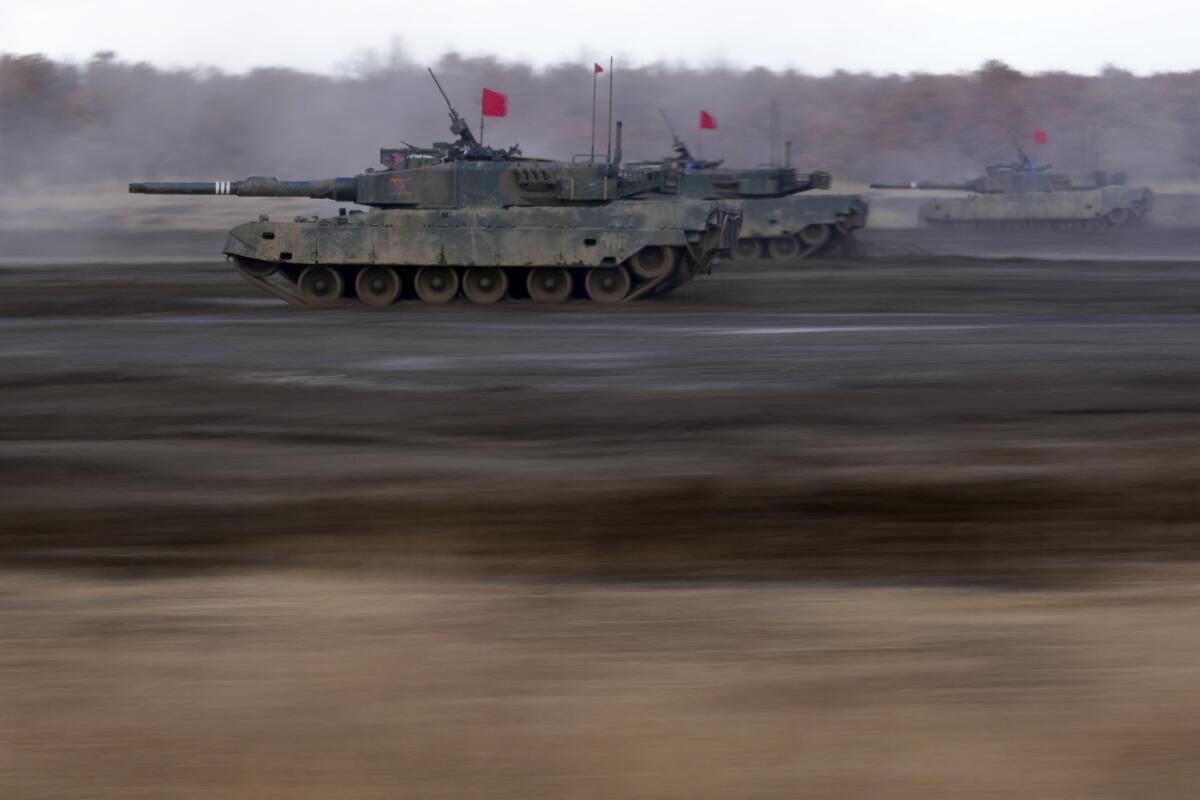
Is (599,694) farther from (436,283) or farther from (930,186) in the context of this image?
(930,186)

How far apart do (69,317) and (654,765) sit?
1793cm

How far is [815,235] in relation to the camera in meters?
35.4

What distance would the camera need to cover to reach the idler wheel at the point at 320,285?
23047mm

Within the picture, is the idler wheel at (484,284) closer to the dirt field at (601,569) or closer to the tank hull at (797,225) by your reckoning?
the dirt field at (601,569)

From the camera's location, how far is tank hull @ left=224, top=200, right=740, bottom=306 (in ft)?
74.3

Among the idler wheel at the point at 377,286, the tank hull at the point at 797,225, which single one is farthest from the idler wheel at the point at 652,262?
the tank hull at the point at 797,225

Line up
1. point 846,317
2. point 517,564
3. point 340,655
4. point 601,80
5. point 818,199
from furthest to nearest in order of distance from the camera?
point 601,80, point 818,199, point 846,317, point 517,564, point 340,655

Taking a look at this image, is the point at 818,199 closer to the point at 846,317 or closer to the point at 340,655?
the point at 846,317

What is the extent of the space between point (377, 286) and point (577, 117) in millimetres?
82147

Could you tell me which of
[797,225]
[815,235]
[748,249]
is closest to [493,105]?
[748,249]

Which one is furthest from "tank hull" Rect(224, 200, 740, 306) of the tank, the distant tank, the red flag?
the distant tank

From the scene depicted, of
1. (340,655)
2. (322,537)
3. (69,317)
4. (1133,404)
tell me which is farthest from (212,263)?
(340,655)

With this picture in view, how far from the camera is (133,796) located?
13.5 feet

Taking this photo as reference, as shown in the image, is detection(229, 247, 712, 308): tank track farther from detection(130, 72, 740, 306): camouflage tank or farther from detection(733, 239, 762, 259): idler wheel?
detection(733, 239, 762, 259): idler wheel
